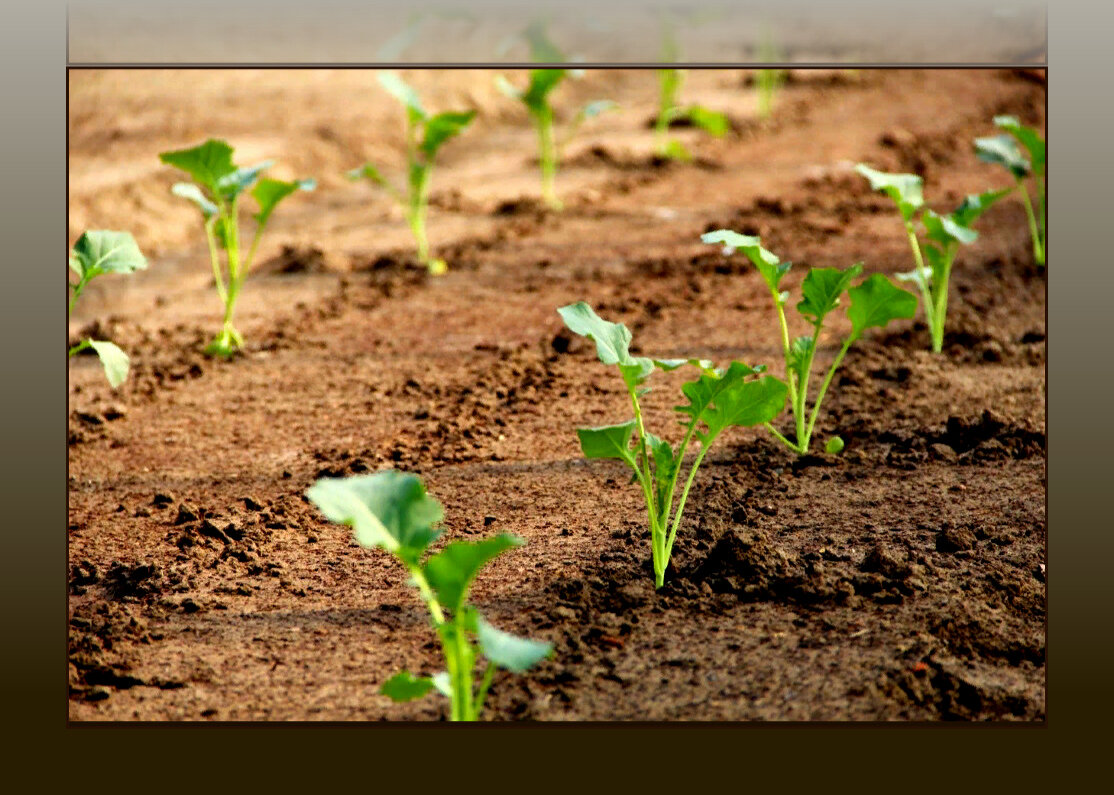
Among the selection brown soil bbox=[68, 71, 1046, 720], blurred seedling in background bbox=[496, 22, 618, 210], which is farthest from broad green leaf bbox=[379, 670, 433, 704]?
blurred seedling in background bbox=[496, 22, 618, 210]

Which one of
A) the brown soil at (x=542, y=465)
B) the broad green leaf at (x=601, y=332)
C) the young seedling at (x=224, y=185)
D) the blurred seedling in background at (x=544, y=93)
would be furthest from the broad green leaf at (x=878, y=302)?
the blurred seedling in background at (x=544, y=93)

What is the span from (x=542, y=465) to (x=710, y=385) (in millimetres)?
953

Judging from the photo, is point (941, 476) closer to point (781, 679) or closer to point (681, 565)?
point (681, 565)

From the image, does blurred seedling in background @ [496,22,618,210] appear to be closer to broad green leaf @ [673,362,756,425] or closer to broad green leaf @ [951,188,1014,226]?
broad green leaf @ [951,188,1014,226]

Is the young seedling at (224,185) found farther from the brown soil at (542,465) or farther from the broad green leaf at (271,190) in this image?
the brown soil at (542,465)

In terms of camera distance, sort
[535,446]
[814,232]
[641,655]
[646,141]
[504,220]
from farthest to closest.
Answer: [646,141] < [504,220] < [814,232] < [535,446] < [641,655]

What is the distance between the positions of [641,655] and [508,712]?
0.32m

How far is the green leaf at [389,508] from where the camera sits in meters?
1.72

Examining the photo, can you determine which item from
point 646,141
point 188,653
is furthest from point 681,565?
point 646,141

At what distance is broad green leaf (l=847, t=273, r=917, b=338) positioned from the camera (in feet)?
9.84

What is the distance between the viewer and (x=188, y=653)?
7.85ft

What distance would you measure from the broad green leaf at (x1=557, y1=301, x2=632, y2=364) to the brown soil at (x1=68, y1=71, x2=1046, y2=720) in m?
0.58

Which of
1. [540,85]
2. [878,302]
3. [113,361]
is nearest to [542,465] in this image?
[878,302]

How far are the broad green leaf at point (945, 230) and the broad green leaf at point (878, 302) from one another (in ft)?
2.34
